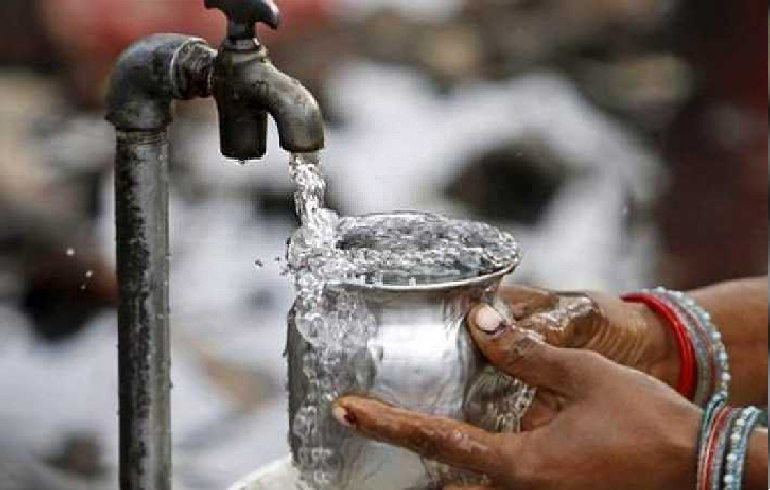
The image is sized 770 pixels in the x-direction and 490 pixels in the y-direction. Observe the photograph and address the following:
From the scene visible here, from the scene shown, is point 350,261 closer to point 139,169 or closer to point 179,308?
point 139,169

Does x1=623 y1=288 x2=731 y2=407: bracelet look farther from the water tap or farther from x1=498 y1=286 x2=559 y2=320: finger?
the water tap

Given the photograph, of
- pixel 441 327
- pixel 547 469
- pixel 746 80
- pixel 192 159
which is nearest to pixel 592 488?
pixel 547 469

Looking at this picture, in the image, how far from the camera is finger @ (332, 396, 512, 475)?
4.56 ft

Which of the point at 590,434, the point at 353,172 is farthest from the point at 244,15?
the point at 353,172

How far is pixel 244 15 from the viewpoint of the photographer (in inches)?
54.1

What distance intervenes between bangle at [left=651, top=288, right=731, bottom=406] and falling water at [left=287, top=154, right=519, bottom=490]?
455 millimetres

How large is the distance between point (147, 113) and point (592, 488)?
546mm

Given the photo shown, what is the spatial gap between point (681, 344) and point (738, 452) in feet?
1.15

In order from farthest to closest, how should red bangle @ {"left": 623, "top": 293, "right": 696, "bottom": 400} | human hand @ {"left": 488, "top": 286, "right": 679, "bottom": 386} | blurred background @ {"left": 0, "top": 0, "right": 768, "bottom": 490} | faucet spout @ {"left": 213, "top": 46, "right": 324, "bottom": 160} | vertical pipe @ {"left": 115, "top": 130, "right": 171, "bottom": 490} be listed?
blurred background @ {"left": 0, "top": 0, "right": 768, "bottom": 490} → red bangle @ {"left": 623, "top": 293, "right": 696, "bottom": 400} → human hand @ {"left": 488, "top": 286, "right": 679, "bottom": 386} → vertical pipe @ {"left": 115, "top": 130, "right": 171, "bottom": 490} → faucet spout @ {"left": 213, "top": 46, "right": 324, "bottom": 160}

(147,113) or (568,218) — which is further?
(568,218)

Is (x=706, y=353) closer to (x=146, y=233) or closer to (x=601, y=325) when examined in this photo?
(x=601, y=325)

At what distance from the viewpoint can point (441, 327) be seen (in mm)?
1400

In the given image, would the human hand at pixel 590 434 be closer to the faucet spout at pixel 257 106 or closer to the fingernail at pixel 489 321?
the fingernail at pixel 489 321

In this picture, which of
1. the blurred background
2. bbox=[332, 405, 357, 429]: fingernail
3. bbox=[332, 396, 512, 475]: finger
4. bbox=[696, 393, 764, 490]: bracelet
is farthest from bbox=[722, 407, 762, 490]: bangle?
the blurred background
